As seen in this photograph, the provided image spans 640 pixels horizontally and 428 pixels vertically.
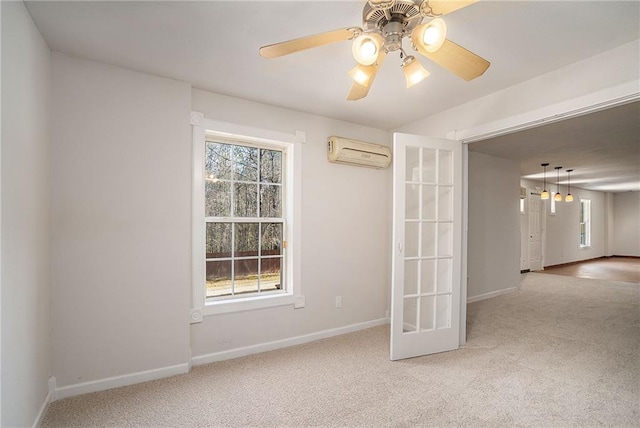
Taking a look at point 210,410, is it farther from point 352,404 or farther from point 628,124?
point 628,124

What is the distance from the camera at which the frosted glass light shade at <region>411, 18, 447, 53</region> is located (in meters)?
1.32

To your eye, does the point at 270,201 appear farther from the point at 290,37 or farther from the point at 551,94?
the point at 551,94

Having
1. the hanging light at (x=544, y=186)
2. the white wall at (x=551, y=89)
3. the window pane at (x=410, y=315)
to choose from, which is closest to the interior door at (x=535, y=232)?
the hanging light at (x=544, y=186)

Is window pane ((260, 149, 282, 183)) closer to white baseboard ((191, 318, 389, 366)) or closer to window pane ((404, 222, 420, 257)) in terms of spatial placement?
window pane ((404, 222, 420, 257))

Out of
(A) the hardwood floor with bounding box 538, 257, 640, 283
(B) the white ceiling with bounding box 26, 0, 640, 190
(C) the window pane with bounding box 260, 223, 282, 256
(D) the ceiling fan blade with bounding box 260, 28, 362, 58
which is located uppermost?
(B) the white ceiling with bounding box 26, 0, 640, 190

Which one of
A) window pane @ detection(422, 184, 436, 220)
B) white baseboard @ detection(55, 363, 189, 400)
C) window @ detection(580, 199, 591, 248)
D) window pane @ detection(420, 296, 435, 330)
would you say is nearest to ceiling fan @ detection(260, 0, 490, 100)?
window pane @ detection(422, 184, 436, 220)

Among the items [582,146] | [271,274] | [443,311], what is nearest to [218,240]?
[271,274]

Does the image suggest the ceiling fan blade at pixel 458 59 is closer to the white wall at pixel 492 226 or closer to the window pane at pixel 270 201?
the window pane at pixel 270 201

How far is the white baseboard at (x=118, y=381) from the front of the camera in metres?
2.20

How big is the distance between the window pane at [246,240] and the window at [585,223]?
1133 centimetres

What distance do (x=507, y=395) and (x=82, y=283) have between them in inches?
125

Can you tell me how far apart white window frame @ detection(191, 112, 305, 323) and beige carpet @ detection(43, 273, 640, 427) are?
0.50 metres

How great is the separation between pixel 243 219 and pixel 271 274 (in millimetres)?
658

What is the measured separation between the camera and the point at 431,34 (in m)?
1.34
